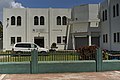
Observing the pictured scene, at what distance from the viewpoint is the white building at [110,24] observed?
33312 mm

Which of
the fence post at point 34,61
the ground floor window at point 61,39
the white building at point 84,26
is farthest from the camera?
the ground floor window at point 61,39

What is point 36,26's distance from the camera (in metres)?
44.8

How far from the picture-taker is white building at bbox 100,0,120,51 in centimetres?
3331

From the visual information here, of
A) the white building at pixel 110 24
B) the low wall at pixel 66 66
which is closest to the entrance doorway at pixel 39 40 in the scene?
the white building at pixel 110 24

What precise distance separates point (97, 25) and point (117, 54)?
82.5 ft

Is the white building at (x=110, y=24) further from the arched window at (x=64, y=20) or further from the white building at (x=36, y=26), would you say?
the white building at (x=36, y=26)

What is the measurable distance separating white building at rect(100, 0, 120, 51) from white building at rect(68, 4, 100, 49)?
4.63 ft

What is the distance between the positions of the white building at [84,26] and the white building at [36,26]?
77.0 inches

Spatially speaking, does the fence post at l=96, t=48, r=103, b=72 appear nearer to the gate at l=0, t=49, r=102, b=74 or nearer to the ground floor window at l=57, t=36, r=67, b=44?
the gate at l=0, t=49, r=102, b=74

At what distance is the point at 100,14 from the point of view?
41.2 m

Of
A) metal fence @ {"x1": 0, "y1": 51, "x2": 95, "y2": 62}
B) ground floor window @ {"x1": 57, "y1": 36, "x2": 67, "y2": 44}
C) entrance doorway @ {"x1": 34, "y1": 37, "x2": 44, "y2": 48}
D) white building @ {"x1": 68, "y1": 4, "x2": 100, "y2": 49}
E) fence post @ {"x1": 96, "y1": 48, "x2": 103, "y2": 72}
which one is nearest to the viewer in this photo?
metal fence @ {"x1": 0, "y1": 51, "x2": 95, "y2": 62}

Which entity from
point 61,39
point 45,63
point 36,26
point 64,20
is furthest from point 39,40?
point 45,63

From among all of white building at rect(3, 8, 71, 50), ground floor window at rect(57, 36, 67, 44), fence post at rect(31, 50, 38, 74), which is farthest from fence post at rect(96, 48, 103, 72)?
ground floor window at rect(57, 36, 67, 44)

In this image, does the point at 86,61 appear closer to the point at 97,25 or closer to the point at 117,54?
the point at 117,54
